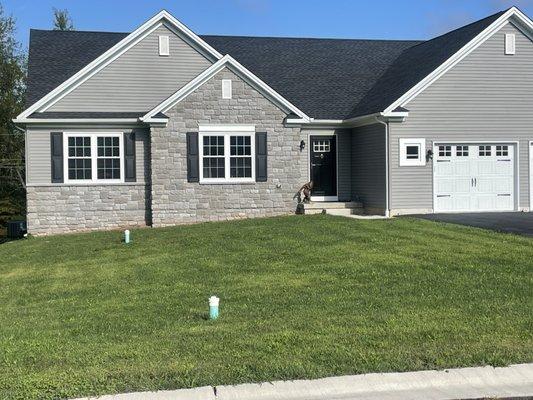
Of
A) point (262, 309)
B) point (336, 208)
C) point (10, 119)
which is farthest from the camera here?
point (10, 119)

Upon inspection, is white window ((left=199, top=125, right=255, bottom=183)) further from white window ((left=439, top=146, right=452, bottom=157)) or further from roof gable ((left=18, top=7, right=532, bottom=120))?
white window ((left=439, top=146, right=452, bottom=157))

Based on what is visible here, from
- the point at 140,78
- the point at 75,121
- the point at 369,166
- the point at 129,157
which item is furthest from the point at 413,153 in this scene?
the point at 75,121

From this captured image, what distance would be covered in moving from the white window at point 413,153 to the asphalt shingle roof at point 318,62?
141 centimetres

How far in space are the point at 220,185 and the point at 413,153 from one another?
6.14 metres

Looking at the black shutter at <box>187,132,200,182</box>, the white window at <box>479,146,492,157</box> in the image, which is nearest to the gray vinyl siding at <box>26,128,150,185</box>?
the black shutter at <box>187,132,200,182</box>

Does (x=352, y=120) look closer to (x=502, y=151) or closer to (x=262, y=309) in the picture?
(x=502, y=151)

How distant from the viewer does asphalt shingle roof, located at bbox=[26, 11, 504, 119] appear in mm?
21953

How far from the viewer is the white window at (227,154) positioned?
20516 mm

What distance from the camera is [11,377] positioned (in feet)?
18.8

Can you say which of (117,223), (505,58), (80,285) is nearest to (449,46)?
(505,58)

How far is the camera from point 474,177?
68.1 feet

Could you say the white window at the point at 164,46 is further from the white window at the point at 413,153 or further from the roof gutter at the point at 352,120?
the white window at the point at 413,153

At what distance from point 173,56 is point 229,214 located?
5.97 meters

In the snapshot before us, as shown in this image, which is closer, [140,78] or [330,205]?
[330,205]
